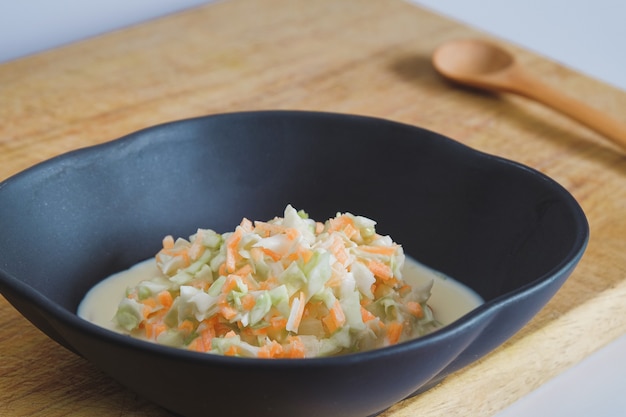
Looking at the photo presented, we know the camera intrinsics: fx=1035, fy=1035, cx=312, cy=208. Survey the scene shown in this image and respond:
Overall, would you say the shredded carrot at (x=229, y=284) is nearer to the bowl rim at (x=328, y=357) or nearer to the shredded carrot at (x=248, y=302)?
the shredded carrot at (x=248, y=302)

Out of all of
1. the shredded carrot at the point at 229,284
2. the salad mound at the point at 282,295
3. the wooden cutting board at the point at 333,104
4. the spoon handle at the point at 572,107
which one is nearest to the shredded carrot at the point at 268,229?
the salad mound at the point at 282,295

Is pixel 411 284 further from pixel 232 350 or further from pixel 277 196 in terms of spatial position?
pixel 232 350

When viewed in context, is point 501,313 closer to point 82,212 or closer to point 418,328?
point 418,328

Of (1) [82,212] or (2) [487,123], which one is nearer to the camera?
(1) [82,212]

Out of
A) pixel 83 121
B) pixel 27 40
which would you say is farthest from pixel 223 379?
pixel 27 40

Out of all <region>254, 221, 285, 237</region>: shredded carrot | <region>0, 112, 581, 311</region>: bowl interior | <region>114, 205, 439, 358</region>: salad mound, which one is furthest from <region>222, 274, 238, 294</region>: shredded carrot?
<region>0, 112, 581, 311</region>: bowl interior

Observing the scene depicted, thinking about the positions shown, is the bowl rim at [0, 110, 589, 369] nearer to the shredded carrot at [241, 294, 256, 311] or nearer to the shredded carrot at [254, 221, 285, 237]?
the shredded carrot at [241, 294, 256, 311]
